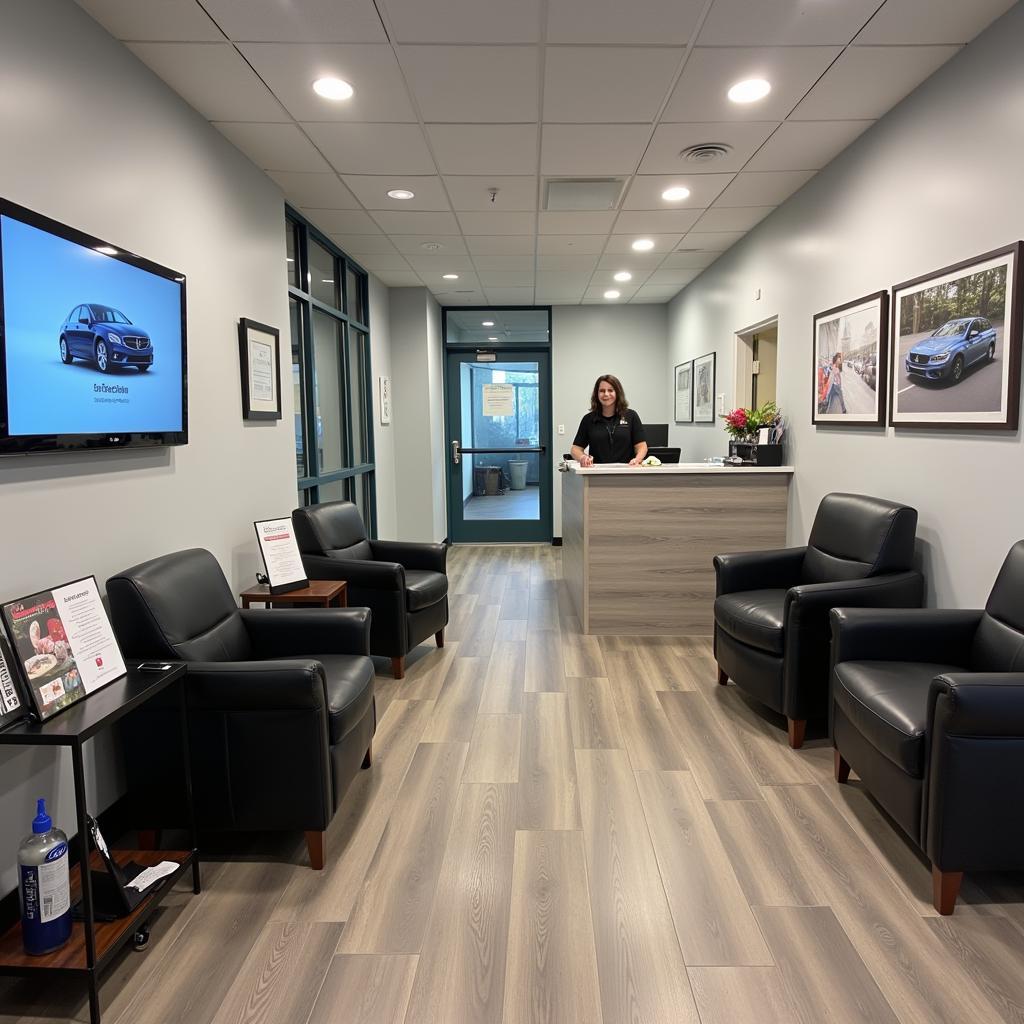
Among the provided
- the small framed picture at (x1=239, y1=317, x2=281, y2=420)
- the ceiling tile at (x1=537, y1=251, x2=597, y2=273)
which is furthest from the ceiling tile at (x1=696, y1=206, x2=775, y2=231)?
the small framed picture at (x1=239, y1=317, x2=281, y2=420)

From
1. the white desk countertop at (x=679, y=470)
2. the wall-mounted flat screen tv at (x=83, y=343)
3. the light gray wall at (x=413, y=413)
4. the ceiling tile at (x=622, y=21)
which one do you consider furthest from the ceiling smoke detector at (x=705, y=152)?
the light gray wall at (x=413, y=413)

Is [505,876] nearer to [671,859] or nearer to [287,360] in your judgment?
[671,859]

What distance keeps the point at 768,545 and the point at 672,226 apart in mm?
2031

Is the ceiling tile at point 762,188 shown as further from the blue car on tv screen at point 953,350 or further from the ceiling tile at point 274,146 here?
the ceiling tile at point 274,146

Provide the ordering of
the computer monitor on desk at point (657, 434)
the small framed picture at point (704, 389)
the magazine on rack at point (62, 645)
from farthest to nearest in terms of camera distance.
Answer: the computer monitor on desk at point (657, 434) → the small framed picture at point (704, 389) → the magazine on rack at point (62, 645)

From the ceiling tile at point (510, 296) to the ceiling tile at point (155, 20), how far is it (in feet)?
14.0

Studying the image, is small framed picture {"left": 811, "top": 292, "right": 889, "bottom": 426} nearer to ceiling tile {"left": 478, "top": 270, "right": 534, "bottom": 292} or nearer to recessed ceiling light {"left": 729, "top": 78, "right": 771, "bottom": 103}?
recessed ceiling light {"left": 729, "top": 78, "right": 771, "bottom": 103}

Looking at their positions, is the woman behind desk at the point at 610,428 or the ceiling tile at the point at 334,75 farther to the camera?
the woman behind desk at the point at 610,428

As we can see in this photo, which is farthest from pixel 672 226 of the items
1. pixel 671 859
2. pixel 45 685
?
pixel 45 685

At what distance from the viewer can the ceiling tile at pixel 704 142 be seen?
292cm

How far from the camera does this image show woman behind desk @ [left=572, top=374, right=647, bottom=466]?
4773 mm

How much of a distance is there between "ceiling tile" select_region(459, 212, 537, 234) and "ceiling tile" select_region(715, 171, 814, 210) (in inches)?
42.7

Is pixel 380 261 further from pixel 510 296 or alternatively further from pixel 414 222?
pixel 510 296

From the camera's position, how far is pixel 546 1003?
4.86 feet
